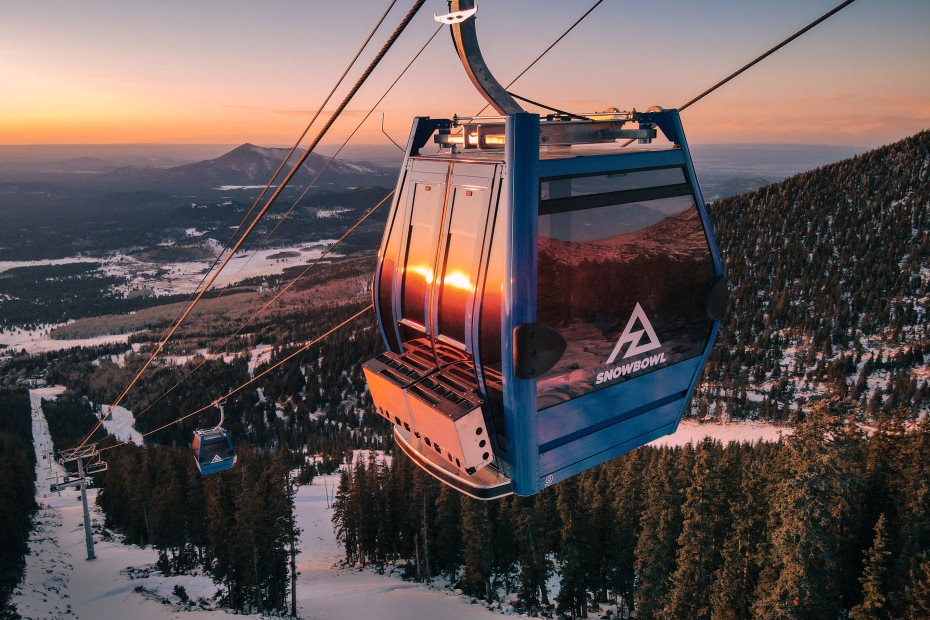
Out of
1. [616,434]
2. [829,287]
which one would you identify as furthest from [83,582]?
[829,287]

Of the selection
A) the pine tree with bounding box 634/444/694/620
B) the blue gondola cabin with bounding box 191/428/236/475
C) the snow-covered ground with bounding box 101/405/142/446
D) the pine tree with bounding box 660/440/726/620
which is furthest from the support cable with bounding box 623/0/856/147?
the snow-covered ground with bounding box 101/405/142/446

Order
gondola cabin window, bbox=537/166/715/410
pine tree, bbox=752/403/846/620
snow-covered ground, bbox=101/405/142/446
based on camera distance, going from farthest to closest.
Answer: snow-covered ground, bbox=101/405/142/446 → pine tree, bbox=752/403/846/620 → gondola cabin window, bbox=537/166/715/410

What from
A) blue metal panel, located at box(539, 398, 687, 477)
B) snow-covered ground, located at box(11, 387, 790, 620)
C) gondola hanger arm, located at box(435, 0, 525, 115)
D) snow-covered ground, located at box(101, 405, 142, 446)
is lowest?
snow-covered ground, located at box(101, 405, 142, 446)

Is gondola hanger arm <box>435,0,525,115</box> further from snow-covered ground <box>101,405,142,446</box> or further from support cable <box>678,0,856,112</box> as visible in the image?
snow-covered ground <box>101,405,142,446</box>

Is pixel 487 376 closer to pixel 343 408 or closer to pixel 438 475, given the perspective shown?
pixel 438 475

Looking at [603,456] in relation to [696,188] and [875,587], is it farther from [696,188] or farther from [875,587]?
[875,587]

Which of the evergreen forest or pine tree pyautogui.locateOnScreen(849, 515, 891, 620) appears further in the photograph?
the evergreen forest
